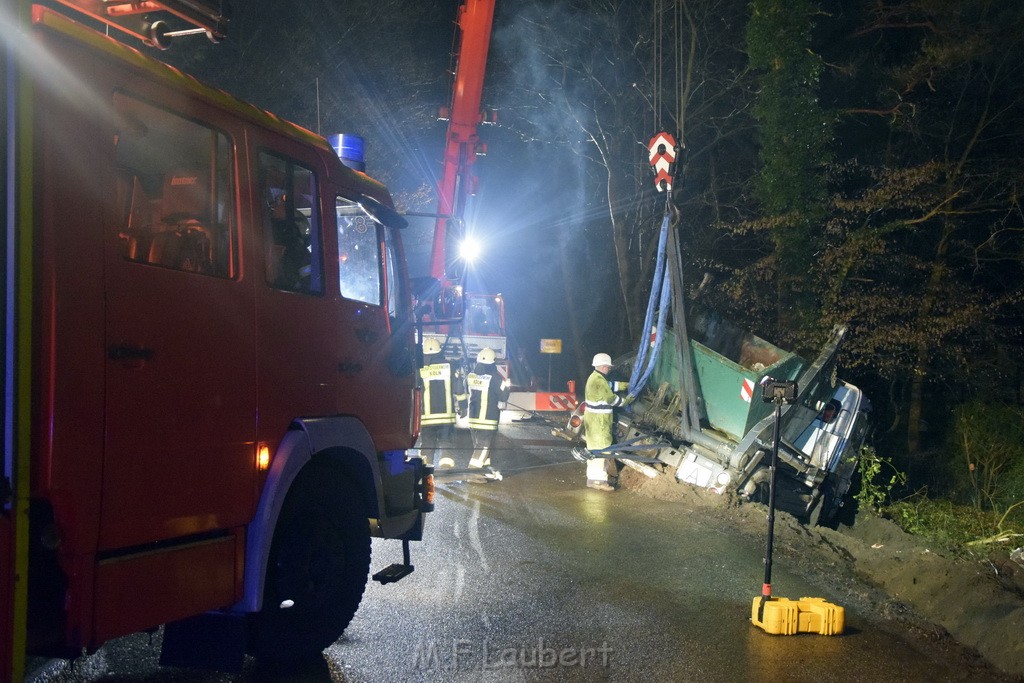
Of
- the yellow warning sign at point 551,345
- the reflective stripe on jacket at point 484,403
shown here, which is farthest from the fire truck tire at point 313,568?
the yellow warning sign at point 551,345

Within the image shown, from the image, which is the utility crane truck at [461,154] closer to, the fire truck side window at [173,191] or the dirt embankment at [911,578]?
the dirt embankment at [911,578]

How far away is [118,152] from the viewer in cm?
346

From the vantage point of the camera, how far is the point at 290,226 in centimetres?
448

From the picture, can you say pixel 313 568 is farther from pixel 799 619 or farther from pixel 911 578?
pixel 911 578

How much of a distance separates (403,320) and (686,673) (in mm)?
2615

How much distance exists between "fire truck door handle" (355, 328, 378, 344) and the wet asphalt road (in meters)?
1.72

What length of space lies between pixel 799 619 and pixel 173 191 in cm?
450

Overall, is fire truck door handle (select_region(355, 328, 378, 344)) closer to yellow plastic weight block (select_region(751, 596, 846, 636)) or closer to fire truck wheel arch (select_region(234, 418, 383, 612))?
fire truck wheel arch (select_region(234, 418, 383, 612))

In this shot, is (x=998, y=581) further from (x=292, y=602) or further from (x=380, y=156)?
(x=380, y=156)

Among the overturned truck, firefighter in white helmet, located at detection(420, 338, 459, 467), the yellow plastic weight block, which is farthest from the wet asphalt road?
firefighter in white helmet, located at detection(420, 338, 459, 467)

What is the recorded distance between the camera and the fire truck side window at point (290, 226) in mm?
4242

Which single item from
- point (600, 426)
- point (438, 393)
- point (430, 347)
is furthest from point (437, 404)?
point (600, 426)

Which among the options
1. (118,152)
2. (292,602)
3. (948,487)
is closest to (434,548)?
(292,602)

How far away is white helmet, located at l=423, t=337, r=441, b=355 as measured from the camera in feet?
41.9
